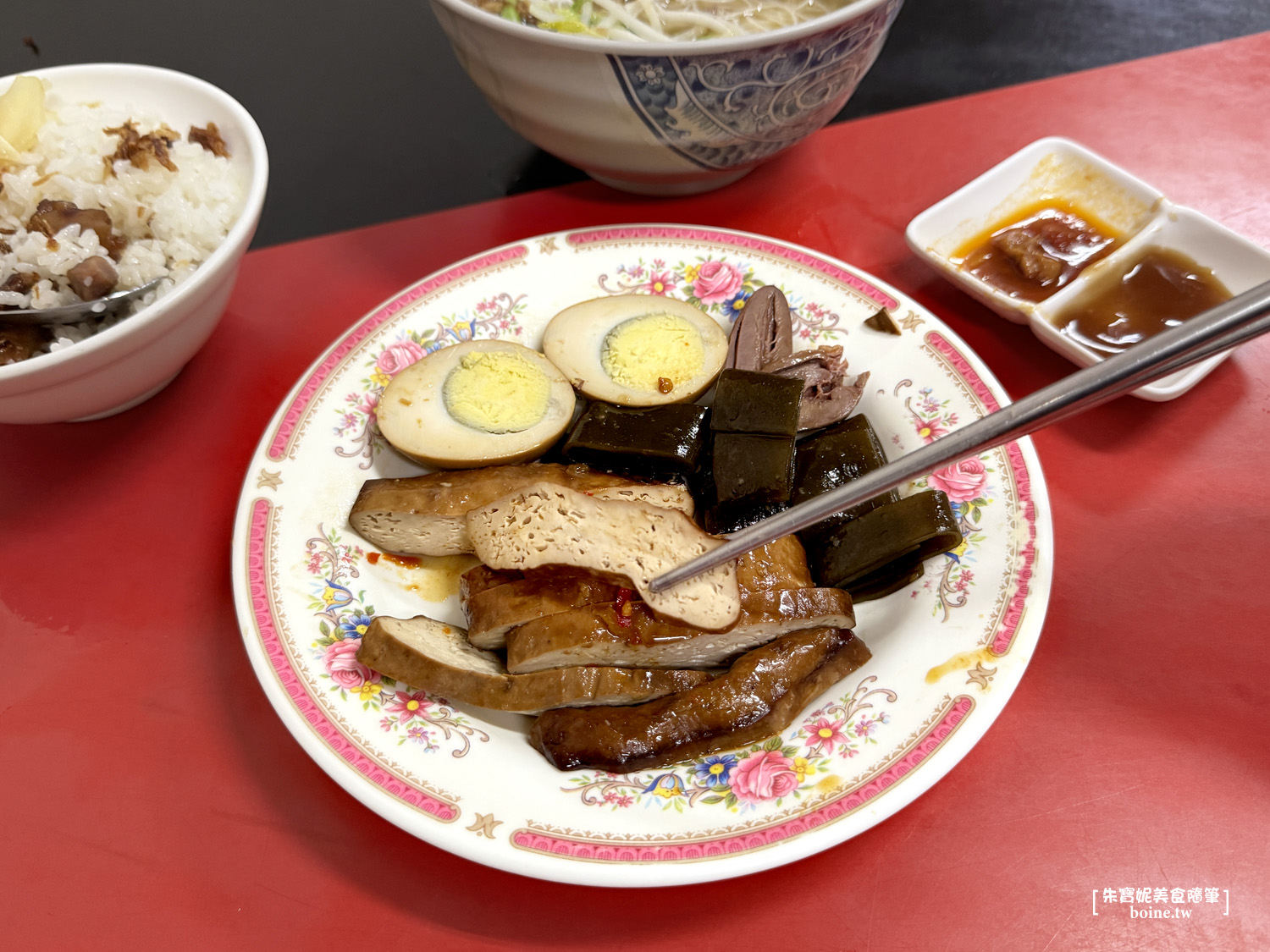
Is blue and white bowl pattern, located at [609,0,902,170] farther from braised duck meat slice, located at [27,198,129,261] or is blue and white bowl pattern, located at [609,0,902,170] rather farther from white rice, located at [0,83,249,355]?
braised duck meat slice, located at [27,198,129,261]

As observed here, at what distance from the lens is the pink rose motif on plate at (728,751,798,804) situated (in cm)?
141

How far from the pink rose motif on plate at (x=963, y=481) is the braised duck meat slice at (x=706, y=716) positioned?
417 millimetres

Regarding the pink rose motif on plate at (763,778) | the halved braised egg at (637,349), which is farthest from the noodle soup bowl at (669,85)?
the pink rose motif on plate at (763,778)

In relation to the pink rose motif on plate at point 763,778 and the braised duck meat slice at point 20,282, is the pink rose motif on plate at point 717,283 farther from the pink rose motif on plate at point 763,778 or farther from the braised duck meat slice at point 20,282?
the braised duck meat slice at point 20,282

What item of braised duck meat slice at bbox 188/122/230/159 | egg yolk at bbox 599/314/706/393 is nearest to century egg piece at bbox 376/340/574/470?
egg yolk at bbox 599/314/706/393

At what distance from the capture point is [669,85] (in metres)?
1.92

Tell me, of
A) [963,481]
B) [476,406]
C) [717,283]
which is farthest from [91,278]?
[963,481]

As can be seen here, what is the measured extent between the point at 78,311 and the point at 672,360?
134 cm

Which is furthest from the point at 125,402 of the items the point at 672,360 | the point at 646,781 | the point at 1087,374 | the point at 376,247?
the point at 1087,374

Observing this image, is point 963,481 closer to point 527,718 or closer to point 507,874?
point 527,718

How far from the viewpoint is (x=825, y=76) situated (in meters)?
2.02

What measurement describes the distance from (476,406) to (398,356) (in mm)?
276

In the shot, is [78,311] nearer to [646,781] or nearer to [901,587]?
[646,781]

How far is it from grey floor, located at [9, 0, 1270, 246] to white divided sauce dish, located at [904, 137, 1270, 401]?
0.66 m
